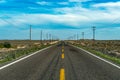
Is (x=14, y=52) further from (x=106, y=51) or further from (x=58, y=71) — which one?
(x=58, y=71)

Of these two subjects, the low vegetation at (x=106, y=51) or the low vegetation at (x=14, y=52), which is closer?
the low vegetation at (x=14, y=52)

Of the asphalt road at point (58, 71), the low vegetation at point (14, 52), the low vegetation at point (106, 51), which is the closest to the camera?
the asphalt road at point (58, 71)

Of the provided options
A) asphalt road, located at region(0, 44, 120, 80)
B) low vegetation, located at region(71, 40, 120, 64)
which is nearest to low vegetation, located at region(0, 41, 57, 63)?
asphalt road, located at region(0, 44, 120, 80)

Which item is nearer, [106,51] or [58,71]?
[58,71]

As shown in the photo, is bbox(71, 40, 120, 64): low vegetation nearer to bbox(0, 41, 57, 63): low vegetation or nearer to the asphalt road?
the asphalt road

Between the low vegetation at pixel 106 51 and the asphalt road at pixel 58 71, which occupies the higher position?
the asphalt road at pixel 58 71

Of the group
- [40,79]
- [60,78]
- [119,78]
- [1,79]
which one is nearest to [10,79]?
[1,79]

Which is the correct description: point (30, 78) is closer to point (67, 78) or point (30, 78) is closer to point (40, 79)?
point (40, 79)

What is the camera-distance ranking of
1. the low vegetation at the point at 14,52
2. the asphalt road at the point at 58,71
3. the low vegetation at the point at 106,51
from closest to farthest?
the asphalt road at the point at 58,71, the low vegetation at the point at 14,52, the low vegetation at the point at 106,51

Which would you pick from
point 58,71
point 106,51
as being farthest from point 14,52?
point 58,71

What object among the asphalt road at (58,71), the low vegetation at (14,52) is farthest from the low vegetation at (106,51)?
the low vegetation at (14,52)

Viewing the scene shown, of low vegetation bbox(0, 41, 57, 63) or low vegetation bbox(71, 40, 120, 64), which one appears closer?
low vegetation bbox(0, 41, 57, 63)

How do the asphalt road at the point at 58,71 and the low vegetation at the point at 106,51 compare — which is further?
the low vegetation at the point at 106,51

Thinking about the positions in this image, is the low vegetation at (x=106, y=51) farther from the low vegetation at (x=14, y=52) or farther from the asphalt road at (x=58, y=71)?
the low vegetation at (x=14, y=52)
